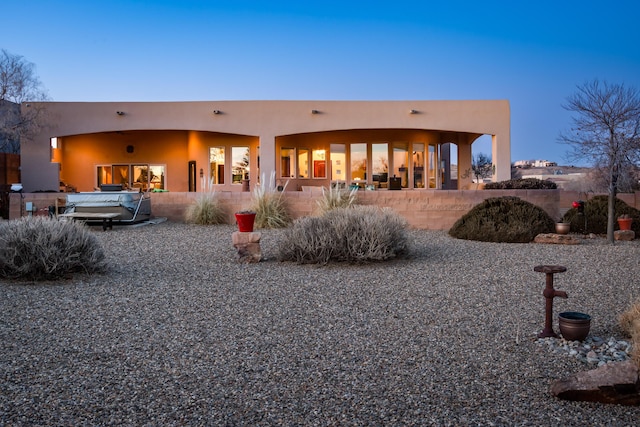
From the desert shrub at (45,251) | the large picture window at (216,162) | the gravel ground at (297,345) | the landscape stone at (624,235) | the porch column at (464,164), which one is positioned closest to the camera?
the gravel ground at (297,345)

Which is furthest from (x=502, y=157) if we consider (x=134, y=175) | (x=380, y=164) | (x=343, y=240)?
(x=134, y=175)

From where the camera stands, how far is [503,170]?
21.6m

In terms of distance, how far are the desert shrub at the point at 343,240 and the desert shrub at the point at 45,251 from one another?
A: 9.47ft

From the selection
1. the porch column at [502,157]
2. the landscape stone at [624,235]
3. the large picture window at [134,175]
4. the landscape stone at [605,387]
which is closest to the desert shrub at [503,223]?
the landscape stone at [624,235]

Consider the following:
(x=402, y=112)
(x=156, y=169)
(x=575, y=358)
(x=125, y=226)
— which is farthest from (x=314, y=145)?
(x=575, y=358)

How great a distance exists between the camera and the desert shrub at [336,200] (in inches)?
536

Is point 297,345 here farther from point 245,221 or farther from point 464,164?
point 464,164

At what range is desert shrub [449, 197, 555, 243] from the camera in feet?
38.6

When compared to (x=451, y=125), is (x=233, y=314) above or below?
below

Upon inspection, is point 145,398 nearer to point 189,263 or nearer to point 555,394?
point 555,394

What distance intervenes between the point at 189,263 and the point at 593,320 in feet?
19.3

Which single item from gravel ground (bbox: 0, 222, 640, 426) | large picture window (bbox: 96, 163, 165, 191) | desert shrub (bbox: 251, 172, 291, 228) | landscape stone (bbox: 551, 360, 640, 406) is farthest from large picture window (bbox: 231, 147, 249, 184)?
landscape stone (bbox: 551, 360, 640, 406)

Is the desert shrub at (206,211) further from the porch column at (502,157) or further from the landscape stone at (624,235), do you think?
the porch column at (502,157)

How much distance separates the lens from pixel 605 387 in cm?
356
